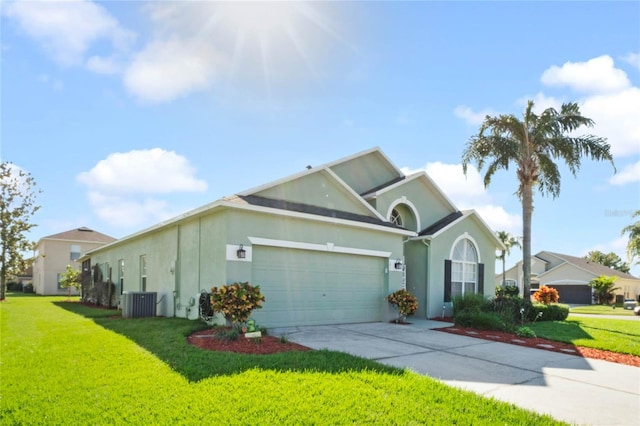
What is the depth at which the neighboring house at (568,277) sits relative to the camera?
138 feet

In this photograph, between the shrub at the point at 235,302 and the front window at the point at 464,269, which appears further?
the front window at the point at 464,269

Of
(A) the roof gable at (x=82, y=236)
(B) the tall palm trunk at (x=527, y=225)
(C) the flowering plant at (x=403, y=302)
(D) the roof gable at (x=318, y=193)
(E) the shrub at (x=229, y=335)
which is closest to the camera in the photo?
(E) the shrub at (x=229, y=335)

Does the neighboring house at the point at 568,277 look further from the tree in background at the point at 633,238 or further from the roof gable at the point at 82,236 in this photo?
the roof gable at the point at 82,236

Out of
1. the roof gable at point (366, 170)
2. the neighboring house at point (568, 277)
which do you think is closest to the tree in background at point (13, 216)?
the roof gable at point (366, 170)

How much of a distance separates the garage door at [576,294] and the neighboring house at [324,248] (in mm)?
30056

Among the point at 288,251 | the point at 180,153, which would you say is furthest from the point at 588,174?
the point at 180,153

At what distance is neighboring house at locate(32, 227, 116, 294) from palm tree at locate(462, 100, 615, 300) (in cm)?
3299

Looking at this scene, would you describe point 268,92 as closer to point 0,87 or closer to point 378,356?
point 0,87

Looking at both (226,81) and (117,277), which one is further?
(117,277)

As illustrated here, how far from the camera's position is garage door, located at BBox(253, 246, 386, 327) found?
428 inches

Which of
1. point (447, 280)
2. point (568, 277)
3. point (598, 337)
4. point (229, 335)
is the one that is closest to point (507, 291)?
point (447, 280)

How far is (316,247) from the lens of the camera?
11.8 meters

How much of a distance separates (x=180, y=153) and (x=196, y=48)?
5216 millimetres

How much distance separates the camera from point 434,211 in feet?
58.8
